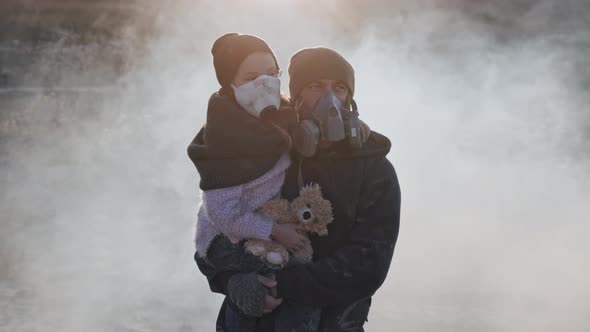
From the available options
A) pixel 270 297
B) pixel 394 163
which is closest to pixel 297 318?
pixel 270 297

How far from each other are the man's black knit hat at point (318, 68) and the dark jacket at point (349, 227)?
Answer: 0.17m

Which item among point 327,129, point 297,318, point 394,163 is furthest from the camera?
point 394,163

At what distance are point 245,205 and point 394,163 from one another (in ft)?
19.5

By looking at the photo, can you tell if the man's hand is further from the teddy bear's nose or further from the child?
the teddy bear's nose

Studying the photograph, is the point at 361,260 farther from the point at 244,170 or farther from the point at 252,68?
the point at 252,68

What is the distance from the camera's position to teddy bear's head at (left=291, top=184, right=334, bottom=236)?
191cm

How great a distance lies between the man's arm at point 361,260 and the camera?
1.91m

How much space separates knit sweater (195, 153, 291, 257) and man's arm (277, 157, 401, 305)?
0.13 metres

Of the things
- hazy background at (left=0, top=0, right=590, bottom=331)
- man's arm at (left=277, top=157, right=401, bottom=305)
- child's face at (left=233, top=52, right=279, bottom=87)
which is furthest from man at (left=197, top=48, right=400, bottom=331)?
hazy background at (left=0, top=0, right=590, bottom=331)

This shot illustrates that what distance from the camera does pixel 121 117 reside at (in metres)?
9.84

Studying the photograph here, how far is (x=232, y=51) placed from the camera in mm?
2018

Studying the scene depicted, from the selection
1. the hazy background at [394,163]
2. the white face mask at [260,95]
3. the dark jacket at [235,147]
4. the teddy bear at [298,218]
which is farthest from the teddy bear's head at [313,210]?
the hazy background at [394,163]

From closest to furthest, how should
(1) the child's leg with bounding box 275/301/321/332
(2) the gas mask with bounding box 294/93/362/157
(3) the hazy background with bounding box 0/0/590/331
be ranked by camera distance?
1. (2) the gas mask with bounding box 294/93/362/157
2. (1) the child's leg with bounding box 275/301/321/332
3. (3) the hazy background with bounding box 0/0/590/331

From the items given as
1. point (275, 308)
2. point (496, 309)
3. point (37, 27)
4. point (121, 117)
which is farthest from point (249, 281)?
point (37, 27)
